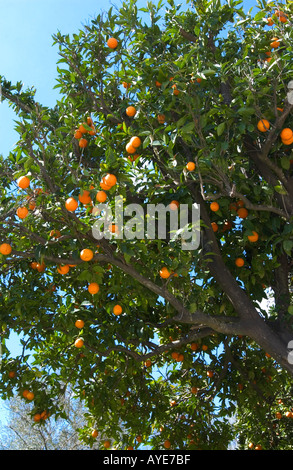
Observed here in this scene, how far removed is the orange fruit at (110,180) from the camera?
123 inches

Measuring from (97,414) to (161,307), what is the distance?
1436 mm

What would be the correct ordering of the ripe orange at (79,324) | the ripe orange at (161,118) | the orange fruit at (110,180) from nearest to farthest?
the orange fruit at (110,180), the ripe orange at (161,118), the ripe orange at (79,324)

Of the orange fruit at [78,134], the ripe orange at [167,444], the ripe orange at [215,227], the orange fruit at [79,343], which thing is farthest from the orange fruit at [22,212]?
the ripe orange at [167,444]

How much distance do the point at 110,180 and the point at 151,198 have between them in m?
1.36

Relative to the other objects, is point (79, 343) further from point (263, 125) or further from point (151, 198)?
point (263, 125)

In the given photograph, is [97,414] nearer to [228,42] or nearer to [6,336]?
[6,336]

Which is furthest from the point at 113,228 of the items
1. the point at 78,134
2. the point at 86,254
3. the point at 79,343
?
the point at 79,343

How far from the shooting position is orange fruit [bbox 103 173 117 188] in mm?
3117

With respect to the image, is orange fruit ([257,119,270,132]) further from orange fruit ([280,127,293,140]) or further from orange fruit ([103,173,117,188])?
orange fruit ([103,173,117,188])

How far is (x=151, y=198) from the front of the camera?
14.6 ft

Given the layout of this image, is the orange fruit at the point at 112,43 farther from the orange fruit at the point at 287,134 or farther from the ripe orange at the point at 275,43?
the orange fruit at the point at 287,134

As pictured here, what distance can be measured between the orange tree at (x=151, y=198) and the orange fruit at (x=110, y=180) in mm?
14

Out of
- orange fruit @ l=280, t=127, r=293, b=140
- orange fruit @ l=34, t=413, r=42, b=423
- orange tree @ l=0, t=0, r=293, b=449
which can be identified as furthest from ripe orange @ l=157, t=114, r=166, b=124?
orange fruit @ l=34, t=413, r=42, b=423

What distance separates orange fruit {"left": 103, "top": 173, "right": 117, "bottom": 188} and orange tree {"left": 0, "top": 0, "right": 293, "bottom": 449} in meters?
0.01
